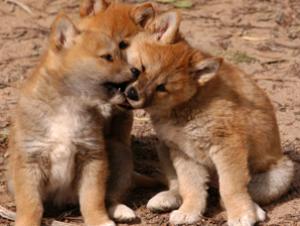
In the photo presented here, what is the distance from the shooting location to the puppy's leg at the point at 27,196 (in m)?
5.94

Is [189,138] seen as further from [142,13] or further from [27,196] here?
[27,196]

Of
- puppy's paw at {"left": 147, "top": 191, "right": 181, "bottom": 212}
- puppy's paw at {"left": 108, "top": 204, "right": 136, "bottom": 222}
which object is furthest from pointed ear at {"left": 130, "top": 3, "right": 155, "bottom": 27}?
puppy's paw at {"left": 108, "top": 204, "right": 136, "bottom": 222}

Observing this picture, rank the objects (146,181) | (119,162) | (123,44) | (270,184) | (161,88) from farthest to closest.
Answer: (146,181), (119,162), (270,184), (123,44), (161,88)

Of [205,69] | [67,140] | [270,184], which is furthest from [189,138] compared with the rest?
[67,140]

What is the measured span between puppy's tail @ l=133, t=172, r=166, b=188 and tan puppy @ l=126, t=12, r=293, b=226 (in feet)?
1.15

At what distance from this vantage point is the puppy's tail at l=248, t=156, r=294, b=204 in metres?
6.45

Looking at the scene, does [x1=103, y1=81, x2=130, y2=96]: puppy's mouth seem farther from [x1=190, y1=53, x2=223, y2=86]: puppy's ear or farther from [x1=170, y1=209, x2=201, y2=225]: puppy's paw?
[x1=170, y1=209, x2=201, y2=225]: puppy's paw

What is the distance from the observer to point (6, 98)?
777 centimetres

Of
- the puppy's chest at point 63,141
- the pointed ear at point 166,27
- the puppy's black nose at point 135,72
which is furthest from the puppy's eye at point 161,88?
the puppy's chest at point 63,141

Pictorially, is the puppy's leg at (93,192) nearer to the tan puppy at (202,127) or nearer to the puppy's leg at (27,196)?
the puppy's leg at (27,196)

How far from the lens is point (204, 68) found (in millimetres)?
6238

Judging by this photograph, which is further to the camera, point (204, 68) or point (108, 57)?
point (204, 68)

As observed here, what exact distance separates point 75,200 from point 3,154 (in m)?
1.02

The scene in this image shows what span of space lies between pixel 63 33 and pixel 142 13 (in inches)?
29.5
